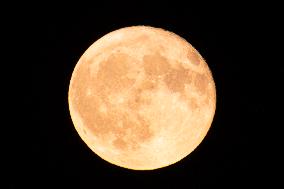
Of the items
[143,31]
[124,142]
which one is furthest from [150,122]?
[143,31]

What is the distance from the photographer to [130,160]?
671cm

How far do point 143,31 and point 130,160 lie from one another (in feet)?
6.33

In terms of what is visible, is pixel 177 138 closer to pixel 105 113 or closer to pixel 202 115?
pixel 202 115

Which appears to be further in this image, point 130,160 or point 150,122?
point 130,160

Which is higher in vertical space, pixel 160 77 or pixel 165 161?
pixel 160 77

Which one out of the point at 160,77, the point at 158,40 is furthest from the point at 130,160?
the point at 158,40

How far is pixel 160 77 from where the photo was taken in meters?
6.16

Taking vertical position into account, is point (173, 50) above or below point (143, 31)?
below

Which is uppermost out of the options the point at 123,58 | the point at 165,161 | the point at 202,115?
the point at 123,58

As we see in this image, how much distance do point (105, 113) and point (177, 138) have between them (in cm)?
109

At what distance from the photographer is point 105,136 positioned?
6.43m

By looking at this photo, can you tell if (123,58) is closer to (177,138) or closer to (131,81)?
(131,81)

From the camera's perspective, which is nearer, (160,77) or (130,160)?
(160,77)

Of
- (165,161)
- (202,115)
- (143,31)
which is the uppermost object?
(143,31)
